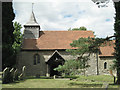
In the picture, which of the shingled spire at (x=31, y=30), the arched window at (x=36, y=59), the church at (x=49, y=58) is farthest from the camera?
the shingled spire at (x=31, y=30)

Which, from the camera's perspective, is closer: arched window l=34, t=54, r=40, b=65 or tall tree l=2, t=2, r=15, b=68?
tall tree l=2, t=2, r=15, b=68

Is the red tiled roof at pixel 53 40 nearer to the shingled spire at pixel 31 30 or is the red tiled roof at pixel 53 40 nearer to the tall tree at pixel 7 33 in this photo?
the shingled spire at pixel 31 30

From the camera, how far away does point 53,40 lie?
27531 mm

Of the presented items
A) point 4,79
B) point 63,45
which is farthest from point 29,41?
point 4,79

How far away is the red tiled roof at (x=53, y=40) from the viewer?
26.2 metres

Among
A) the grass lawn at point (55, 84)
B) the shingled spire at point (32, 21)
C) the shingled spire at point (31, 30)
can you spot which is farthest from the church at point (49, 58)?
the grass lawn at point (55, 84)

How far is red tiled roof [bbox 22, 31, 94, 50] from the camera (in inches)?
1033

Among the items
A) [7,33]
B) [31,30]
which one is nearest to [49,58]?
[31,30]

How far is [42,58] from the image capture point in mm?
25875

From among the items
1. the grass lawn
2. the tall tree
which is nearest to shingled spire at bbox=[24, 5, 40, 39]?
the tall tree

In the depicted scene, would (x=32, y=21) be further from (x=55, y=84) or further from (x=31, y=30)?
(x=55, y=84)

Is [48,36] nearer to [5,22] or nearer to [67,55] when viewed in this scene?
[67,55]

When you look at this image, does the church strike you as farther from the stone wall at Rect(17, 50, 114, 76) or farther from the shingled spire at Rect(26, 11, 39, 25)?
the shingled spire at Rect(26, 11, 39, 25)

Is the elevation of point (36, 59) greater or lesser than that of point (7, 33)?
lesser
